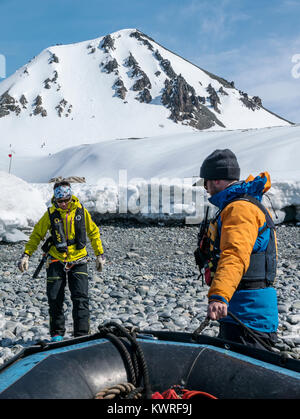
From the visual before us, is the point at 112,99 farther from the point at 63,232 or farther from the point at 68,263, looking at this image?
the point at 68,263

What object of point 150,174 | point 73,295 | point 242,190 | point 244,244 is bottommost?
point 73,295

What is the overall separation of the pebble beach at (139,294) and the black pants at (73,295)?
0.55 m

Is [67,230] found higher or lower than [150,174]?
lower

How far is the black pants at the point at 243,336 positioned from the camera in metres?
2.42

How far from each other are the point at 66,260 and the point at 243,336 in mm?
2405

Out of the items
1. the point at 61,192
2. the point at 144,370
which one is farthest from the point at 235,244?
the point at 61,192

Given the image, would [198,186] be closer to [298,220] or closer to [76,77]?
[298,220]

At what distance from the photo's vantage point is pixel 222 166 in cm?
247

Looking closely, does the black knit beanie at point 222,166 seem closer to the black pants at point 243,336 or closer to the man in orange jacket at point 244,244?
the man in orange jacket at point 244,244

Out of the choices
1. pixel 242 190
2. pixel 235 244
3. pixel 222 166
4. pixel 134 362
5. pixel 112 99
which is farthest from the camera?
pixel 112 99

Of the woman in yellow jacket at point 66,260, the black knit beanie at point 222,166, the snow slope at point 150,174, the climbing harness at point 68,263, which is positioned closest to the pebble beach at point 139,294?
the woman in yellow jacket at point 66,260

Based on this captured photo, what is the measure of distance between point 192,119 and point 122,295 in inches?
3933

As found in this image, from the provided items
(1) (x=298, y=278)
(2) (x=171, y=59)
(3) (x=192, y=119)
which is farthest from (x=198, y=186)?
(2) (x=171, y=59)

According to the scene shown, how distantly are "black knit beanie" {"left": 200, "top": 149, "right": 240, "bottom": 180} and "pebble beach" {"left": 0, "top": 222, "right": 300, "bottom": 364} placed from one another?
4.54 feet
